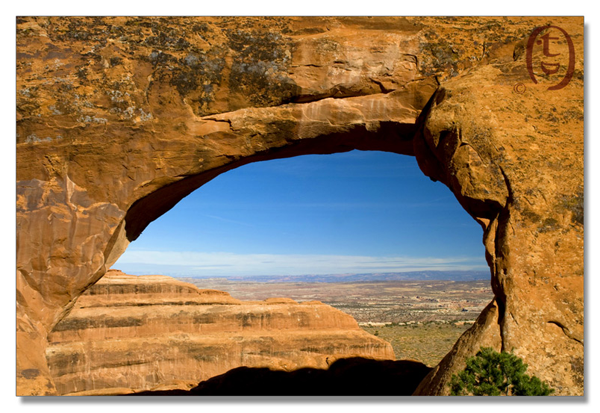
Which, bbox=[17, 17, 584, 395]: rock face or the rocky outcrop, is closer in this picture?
bbox=[17, 17, 584, 395]: rock face

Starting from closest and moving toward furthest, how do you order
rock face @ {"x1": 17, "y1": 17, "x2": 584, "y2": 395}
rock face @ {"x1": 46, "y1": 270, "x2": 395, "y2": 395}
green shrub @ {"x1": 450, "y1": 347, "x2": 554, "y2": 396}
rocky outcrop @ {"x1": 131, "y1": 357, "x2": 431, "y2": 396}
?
green shrub @ {"x1": 450, "y1": 347, "x2": 554, "y2": 396} → rock face @ {"x1": 17, "y1": 17, "x2": 584, "y2": 395} → rocky outcrop @ {"x1": 131, "y1": 357, "x2": 431, "y2": 396} → rock face @ {"x1": 46, "y1": 270, "x2": 395, "y2": 395}

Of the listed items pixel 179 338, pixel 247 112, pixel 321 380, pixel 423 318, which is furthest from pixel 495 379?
pixel 423 318

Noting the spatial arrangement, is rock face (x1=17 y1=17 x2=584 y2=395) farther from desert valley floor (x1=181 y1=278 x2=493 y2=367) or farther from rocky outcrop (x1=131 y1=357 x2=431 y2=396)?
desert valley floor (x1=181 y1=278 x2=493 y2=367)

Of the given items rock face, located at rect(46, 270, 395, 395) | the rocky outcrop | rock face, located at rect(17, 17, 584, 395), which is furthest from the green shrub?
rock face, located at rect(46, 270, 395, 395)

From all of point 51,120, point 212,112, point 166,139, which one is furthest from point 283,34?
point 51,120

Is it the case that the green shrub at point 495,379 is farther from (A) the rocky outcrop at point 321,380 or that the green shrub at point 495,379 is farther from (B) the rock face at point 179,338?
(B) the rock face at point 179,338

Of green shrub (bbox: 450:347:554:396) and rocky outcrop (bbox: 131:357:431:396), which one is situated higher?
green shrub (bbox: 450:347:554:396)

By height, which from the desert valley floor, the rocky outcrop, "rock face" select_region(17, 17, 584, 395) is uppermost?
"rock face" select_region(17, 17, 584, 395)

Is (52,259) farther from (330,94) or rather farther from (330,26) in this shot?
(330,26)
